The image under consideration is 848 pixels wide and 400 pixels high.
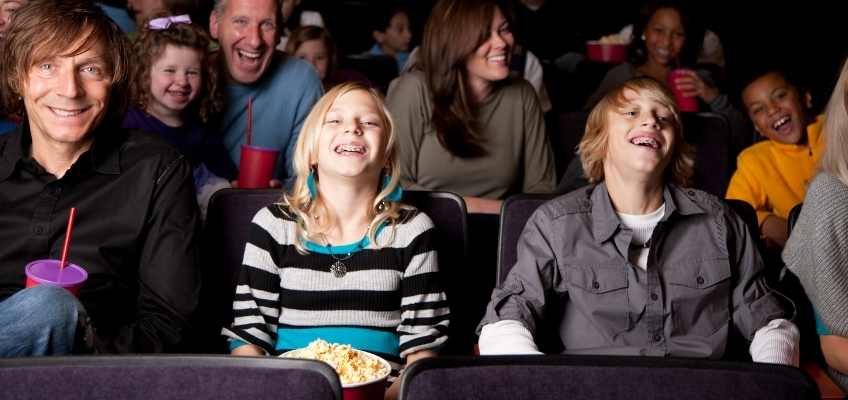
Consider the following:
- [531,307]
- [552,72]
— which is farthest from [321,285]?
[552,72]

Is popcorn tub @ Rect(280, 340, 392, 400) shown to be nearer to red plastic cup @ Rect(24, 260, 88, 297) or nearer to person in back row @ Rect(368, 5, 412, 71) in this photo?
red plastic cup @ Rect(24, 260, 88, 297)

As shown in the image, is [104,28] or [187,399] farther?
[104,28]

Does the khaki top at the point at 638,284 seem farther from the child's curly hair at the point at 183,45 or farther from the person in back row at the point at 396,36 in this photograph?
the person in back row at the point at 396,36

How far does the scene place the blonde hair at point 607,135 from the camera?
7.34ft

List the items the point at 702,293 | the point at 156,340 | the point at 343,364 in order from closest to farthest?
the point at 343,364
the point at 156,340
the point at 702,293

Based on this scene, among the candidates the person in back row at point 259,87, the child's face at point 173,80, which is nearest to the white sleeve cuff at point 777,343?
the person in back row at point 259,87

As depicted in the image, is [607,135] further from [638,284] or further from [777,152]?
[777,152]

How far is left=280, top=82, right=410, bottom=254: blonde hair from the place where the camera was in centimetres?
216

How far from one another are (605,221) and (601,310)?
0.20 m

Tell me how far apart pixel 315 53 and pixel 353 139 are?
2169 mm

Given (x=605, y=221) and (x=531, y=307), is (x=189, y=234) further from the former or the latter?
(x=605, y=221)

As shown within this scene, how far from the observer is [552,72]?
5.28m

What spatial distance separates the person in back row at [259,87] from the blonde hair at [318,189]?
3.13 feet

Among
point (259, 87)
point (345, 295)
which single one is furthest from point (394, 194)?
point (259, 87)
